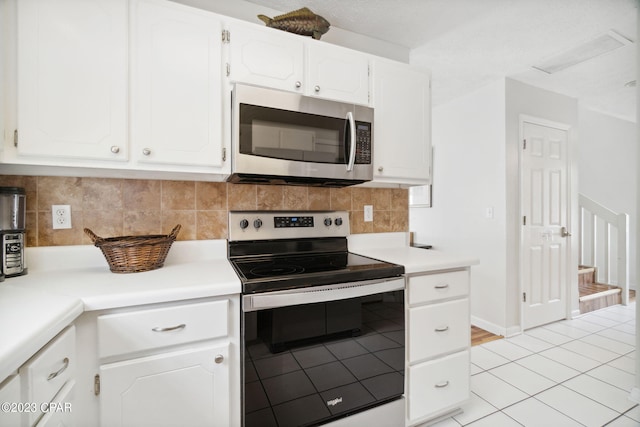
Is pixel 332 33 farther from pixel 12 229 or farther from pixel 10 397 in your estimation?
pixel 10 397

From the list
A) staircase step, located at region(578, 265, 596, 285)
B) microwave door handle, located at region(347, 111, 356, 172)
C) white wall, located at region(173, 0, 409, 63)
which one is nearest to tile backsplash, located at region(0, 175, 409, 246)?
microwave door handle, located at region(347, 111, 356, 172)

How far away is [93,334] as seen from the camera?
100cm

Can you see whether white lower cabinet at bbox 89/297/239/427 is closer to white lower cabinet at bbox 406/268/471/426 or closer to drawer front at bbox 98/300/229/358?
drawer front at bbox 98/300/229/358

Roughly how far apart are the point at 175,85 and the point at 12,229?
2.98ft

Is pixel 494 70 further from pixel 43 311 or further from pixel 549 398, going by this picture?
pixel 43 311

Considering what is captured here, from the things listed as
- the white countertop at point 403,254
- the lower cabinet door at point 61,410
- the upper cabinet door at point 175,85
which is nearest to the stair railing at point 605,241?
the white countertop at point 403,254

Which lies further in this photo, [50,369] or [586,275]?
[586,275]

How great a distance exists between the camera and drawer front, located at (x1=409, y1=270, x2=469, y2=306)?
1.52 m

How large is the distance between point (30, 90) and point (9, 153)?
0.26 metres

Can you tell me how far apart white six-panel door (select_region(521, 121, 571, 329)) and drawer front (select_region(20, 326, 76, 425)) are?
10.9 ft

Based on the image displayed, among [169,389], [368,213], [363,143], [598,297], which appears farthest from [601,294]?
[169,389]

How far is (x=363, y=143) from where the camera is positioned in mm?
1666

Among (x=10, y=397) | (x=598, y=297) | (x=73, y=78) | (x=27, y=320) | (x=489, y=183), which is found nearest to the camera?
(x=10, y=397)

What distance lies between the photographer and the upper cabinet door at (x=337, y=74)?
5.32 feet
